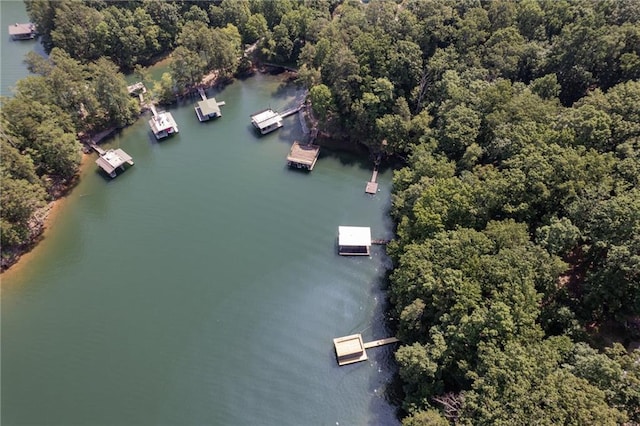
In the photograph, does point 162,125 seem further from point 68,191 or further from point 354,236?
point 354,236

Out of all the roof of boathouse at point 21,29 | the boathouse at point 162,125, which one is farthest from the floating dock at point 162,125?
the roof of boathouse at point 21,29

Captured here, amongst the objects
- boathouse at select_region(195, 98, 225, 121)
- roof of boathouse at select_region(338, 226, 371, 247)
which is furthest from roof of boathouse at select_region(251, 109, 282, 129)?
roof of boathouse at select_region(338, 226, 371, 247)

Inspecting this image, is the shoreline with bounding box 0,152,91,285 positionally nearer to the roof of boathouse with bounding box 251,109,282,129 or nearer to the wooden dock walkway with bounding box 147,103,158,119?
the wooden dock walkway with bounding box 147,103,158,119

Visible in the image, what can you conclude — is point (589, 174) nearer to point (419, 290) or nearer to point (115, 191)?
point (419, 290)

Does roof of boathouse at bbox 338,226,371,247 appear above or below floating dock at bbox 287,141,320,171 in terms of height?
below

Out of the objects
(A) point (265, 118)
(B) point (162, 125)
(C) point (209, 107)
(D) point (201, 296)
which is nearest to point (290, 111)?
(A) point (265, 118)

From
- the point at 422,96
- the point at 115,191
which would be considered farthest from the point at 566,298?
the point at 115,191

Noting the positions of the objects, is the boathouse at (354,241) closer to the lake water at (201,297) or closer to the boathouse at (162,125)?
the lake water at (201,297)
